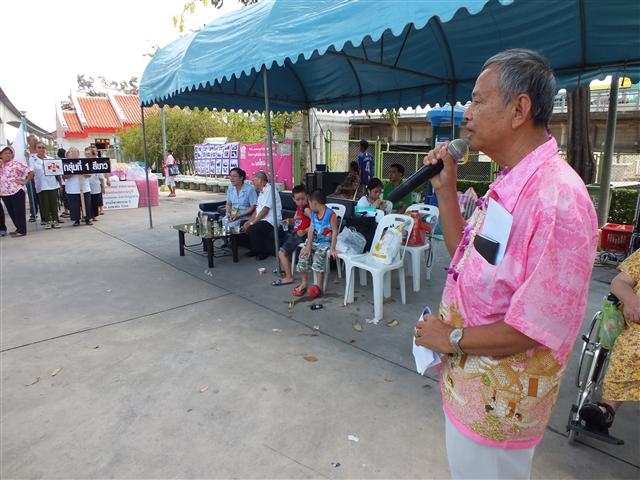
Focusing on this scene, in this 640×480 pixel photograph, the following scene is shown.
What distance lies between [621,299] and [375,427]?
1491 mm

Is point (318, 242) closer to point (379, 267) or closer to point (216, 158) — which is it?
point (379, 267)

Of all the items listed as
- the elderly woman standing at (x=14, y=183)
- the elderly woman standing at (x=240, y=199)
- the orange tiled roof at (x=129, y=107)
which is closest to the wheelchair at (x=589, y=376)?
the elderly woman standing at (x=240, y=199)

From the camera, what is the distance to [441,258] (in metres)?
6.33

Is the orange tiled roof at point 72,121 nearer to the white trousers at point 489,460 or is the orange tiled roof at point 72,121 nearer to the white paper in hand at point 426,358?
the white paper in hand at point 426,358

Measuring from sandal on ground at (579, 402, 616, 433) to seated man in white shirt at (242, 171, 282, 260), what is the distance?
4553mm

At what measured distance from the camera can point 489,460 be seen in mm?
1071

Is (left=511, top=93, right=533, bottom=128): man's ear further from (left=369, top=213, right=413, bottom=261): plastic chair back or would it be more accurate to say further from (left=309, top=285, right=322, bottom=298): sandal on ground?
(left=309, top=285, right=322, bottom=298): sandal on ground

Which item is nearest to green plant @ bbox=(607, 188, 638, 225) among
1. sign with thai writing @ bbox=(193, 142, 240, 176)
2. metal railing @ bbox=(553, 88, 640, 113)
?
sign with thai writing @ bbox=(193, 142, 240, 176)

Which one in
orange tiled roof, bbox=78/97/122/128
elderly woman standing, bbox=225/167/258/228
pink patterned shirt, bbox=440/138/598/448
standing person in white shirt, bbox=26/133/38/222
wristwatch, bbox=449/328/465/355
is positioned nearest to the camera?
pink patterned shirt, bbox=440/138/598/448

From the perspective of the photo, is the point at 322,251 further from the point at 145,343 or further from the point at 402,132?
the point at 402,132

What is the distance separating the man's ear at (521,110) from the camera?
0.96m

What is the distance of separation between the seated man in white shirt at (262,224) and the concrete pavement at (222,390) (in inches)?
41.1

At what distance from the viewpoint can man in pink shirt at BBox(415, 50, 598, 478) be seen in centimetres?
89

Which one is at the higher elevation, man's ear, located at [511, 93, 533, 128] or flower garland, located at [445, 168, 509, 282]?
man's ear, located at [511, 93, 533, 128]
